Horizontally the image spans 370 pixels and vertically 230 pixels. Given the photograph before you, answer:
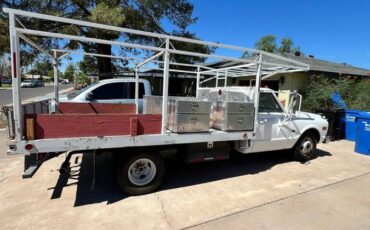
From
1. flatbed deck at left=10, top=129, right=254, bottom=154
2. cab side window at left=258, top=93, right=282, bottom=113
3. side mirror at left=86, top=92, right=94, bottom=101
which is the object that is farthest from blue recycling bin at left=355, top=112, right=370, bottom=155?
side mirror at left=86, top=92, right=94, bottom=101

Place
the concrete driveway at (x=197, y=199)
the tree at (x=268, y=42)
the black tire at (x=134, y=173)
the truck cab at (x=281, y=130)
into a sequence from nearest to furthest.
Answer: the concrete driveway at (x=197, y=199) < the black tire at (x=134, y=173) < the truck cab at (x=281, y=130) < the tree at (x=268, y=42)

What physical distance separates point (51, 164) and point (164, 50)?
3781 mm

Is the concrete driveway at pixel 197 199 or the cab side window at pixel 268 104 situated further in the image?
the cab side window at pixel 268 104

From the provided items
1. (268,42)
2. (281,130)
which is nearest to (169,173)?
(281,130)

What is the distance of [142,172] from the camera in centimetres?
407

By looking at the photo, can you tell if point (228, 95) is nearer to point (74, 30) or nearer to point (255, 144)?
point (255, 144)

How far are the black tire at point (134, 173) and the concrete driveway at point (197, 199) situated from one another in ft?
0.46

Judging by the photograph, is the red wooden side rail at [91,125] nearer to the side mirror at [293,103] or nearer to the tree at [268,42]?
the side mirror at [293,103]

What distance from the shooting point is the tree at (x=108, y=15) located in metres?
10.1

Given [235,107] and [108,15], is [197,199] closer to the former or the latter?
[235,107]

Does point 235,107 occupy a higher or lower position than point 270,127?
higher

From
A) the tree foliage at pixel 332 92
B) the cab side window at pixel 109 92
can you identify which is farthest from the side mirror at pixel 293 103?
the tree foliage at pixel 332 92

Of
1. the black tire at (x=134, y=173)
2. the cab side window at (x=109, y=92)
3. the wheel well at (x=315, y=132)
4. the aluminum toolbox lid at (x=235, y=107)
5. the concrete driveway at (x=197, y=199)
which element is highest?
the cab side window at (x=109, y=92)

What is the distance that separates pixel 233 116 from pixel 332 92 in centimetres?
840
